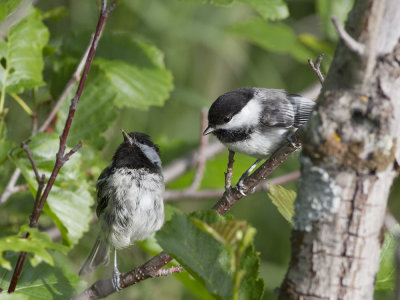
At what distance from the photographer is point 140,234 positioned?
229 cm

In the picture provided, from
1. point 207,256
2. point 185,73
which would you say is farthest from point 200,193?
point 185,73

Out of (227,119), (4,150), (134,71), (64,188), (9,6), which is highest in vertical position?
(9,6)

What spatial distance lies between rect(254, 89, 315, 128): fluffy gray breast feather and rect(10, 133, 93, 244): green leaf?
811 mm

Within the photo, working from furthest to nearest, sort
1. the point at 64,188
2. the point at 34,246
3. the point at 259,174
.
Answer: the point at 64,188 → the point at 259,174 → the point at 34,246

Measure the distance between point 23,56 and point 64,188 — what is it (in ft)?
1.90

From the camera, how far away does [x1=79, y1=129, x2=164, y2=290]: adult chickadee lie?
2.32m

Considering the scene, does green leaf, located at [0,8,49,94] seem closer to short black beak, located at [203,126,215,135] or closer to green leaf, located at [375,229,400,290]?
short black beak, located at [203,126,215,135]

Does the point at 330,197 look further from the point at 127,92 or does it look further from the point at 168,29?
the point at 168,29

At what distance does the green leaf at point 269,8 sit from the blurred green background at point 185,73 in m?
0.29

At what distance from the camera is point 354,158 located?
0.88 meters

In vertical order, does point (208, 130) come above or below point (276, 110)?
below

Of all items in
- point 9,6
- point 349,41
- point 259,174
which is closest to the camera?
point 349,41

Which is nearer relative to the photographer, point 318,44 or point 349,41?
point 349,41

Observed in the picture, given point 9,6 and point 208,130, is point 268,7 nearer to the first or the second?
point 208,130
